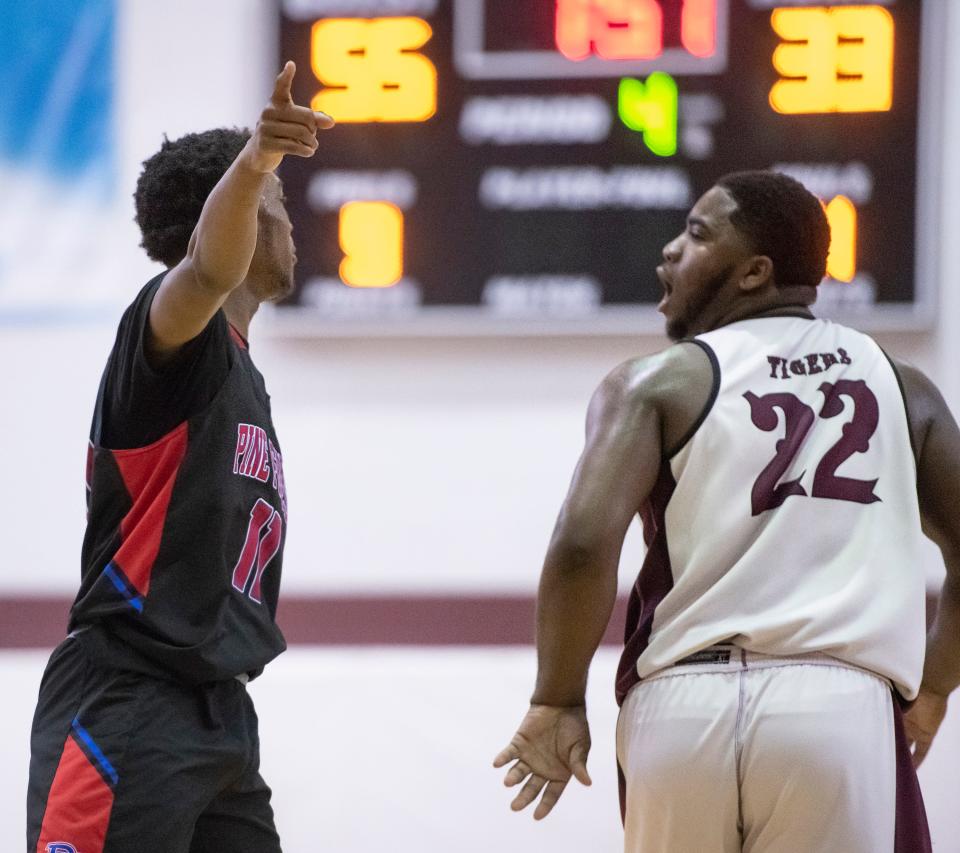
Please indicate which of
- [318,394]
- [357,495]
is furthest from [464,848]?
[318,394]

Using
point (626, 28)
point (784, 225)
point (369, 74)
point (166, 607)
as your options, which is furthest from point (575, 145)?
point (166, 607)

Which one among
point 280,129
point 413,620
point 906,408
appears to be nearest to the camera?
point 280,129

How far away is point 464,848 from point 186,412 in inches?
87.9

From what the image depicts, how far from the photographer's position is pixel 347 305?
3.73 metres

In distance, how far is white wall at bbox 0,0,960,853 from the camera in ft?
12.6

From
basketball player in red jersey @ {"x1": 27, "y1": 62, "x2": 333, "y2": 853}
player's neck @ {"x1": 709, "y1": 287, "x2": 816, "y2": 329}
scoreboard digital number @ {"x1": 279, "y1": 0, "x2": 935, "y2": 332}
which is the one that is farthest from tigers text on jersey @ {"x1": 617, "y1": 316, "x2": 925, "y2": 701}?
scoreboard digital number @ {"x1": 279, "y1": 0, "x2": 935, "y2": 332}

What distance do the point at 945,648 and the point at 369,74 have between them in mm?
2227

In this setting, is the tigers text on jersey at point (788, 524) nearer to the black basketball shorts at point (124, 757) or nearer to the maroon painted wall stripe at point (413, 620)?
the black basketball shorts at point (124, 757)

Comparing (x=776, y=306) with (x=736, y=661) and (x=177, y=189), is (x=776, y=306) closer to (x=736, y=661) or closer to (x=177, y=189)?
(x=736, y=661)

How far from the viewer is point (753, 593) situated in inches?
82.4

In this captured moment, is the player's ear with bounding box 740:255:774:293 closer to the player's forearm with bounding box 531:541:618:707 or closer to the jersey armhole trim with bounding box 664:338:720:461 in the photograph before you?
the jersey armhole trim with bounding box 664:338:720:461

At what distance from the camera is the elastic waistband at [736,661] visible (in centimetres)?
208

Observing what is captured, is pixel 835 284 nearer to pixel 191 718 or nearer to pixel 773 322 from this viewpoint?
pixel 773 322

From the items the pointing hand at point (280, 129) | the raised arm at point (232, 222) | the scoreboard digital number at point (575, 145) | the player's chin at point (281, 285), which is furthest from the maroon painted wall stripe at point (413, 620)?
the pointing hand at point (280, 129)
